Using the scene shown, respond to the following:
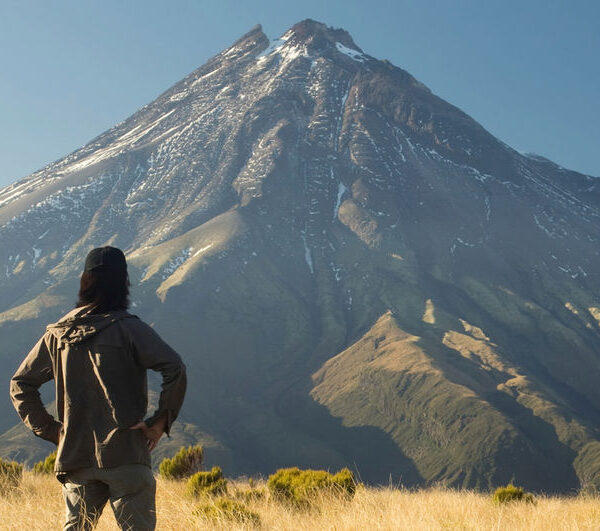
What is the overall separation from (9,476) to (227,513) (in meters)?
5.19

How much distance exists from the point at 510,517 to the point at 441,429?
175619 millimetres

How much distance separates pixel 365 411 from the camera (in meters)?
188

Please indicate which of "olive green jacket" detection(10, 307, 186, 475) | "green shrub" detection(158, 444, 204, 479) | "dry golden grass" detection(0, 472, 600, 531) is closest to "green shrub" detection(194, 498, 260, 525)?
"dry golden grass" detection(0, 472, 600, 531)

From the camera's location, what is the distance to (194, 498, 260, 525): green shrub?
7.70m

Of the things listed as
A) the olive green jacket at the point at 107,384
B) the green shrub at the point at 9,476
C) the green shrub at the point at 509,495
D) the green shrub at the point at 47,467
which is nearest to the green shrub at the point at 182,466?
the green shrub at the point at 47,467

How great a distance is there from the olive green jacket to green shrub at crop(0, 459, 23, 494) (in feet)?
19.6

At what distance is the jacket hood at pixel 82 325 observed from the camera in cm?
524

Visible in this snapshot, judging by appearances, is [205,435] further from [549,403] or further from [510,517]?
[510,517]

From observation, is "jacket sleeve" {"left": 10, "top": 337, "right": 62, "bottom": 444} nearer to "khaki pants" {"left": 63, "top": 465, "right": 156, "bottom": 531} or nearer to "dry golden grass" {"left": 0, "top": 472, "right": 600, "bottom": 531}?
"khaki pants" {"left": 63, "top": 465, "right": 156, "bottom": 531}

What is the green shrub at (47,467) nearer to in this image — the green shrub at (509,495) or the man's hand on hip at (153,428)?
the green shrub at (509,495)

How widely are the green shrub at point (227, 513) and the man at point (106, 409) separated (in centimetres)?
236

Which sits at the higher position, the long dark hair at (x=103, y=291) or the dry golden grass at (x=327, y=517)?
the long dark hair at (x=103, y=291)

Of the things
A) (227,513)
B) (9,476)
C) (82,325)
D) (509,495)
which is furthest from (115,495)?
(509,495)

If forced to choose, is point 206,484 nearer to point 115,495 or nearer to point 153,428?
point 115,495
